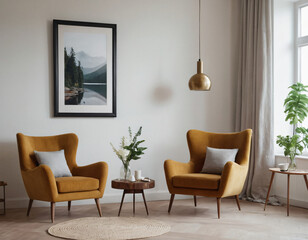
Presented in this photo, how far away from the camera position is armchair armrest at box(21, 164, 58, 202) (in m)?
Answer: 4.31

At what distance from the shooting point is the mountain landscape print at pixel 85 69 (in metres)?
5.43

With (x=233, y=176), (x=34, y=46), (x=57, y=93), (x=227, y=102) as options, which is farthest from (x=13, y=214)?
(x=227, y=102)

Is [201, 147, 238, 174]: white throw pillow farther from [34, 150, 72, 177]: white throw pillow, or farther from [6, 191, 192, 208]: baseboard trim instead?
[34, 150, 72, 177]: white throw pillow

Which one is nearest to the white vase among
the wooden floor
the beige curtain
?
the wooden floor

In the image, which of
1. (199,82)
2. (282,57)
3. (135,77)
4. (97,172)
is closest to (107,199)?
(97,172)

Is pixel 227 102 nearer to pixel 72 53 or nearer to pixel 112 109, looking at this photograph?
pixel 112 109

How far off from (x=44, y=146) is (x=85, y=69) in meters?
1.17

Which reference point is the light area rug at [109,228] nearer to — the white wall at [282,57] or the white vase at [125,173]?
the white vase at [125,173]

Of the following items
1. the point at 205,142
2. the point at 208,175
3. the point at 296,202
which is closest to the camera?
the point at 208,175

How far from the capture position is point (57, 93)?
17.6 feet

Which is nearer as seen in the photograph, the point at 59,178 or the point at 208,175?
the point at 59,178

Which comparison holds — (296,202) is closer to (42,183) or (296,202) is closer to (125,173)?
(125,173)

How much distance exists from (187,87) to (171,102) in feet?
1.09

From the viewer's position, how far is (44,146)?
5.03 m
